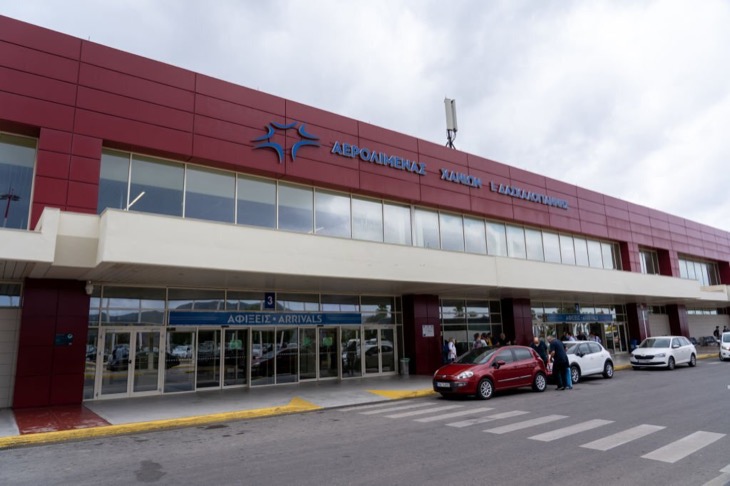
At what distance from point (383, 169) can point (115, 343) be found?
12.0 m

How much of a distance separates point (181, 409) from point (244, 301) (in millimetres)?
5591

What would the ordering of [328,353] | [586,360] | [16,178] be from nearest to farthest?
[16,178] → [586,360] → [328,353]

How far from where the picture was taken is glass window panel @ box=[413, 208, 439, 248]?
22.5 m

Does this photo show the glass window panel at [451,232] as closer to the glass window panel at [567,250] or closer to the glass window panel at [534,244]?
the glass window panel at [534,244]

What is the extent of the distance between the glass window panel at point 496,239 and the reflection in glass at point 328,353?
31.8ft

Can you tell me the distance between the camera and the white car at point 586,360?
1820 cm

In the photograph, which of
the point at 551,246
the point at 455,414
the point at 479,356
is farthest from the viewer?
the point at 551,246

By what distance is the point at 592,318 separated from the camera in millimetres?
31562

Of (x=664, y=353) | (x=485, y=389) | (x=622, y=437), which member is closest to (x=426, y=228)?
(x=485, y=389)

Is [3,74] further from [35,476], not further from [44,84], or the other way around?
[35,476]

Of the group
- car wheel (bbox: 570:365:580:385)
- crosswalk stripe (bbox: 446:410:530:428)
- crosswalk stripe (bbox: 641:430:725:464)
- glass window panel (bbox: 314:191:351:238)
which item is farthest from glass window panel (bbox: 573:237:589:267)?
crosswalk stripe (bbox: 641:430:725:464)

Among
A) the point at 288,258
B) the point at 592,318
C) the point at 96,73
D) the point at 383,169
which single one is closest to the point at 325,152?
the point at 383,169

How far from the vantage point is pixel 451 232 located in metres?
24.0

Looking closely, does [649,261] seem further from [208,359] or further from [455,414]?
[208,359]
